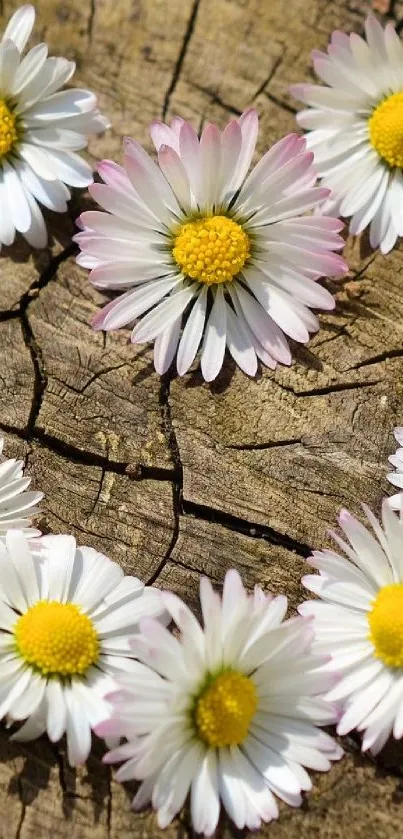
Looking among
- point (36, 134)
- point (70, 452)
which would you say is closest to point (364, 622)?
point (70, 452)

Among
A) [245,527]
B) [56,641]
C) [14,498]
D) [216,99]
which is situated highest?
[216,99]

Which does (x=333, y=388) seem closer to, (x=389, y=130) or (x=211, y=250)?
(x=211, y=250)

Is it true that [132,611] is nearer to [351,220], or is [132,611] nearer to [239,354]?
[239,354]

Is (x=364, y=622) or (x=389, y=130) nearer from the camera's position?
(x=364, y=622)

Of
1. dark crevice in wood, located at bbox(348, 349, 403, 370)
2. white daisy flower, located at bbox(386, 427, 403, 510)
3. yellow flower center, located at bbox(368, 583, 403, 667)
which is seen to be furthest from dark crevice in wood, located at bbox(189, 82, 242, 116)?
yellow flower center, located at bbox(368, 583, 403, 667)

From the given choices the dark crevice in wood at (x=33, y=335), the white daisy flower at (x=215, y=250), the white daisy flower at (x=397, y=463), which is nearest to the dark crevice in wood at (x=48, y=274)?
the dark crevice in wood at (x=33, y=335)

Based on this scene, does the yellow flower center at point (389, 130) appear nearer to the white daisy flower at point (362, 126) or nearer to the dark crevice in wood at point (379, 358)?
the white daisy flower at point (362, 126)

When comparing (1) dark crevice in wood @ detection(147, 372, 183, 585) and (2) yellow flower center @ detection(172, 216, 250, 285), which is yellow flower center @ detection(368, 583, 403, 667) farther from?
(2) yellow flower center @ detection(172, 216, 250, 285)
